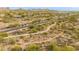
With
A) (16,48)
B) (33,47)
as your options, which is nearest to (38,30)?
(33,47)

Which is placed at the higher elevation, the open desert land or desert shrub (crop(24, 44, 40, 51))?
the open desert land

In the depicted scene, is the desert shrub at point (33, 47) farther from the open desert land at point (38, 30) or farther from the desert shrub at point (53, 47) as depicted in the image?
the desert shrub at point (53, 47)

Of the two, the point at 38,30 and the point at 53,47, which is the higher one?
the point at 38,30

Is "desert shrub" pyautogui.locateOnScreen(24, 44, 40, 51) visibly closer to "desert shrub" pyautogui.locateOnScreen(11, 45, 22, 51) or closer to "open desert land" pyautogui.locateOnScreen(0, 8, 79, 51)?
"open desert land" pyautogui.locateOnScreen(0, 8, 79, 51)

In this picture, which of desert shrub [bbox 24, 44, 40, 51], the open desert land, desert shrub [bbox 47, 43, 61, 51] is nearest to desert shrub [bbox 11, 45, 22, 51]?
the open desert land

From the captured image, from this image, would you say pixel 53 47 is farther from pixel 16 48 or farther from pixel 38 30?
pixel 16 48

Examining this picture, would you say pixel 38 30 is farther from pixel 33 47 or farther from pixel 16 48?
pixel 16 48

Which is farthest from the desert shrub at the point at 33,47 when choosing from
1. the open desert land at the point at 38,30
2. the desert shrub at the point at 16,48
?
the desert shrub at the point at 16,48
